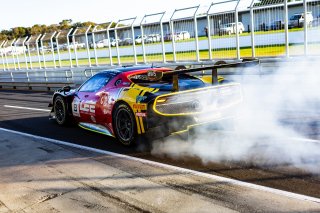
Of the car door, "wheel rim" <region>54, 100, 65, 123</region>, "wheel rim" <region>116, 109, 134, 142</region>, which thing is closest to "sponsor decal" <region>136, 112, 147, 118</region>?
"wheel rim" <region>116, 109, 134, 142</region>

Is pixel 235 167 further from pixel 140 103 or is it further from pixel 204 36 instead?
pixel 204 36

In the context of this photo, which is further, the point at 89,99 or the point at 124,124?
the point at 89,99

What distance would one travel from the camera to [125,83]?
22.0 feet

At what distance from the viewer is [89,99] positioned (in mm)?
7590

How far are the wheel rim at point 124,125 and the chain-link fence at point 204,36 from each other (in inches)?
293

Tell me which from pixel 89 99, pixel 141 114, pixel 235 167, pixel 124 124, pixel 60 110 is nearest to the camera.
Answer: pixel 235 167

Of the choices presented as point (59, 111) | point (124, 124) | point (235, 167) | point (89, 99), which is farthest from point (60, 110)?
point (235, 167)

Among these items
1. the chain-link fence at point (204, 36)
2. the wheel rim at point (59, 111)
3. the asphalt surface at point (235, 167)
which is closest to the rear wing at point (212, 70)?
the asphalt surface at point (235, 167)

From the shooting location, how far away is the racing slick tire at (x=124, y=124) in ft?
20.6

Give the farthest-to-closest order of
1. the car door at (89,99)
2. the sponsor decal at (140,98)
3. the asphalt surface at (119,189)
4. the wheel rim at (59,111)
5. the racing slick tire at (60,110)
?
the wheel rim at (59,111), the racing slick tire at (60,110), the car door at (89,99), the sponsor decal at (140,98), the asphalt surface at (119,189)

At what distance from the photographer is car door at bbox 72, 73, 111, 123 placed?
7.41 meters

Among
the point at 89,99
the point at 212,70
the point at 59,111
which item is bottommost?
the point at 59,111

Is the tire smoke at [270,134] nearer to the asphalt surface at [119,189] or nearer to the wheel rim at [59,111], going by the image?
the asphalt surface at [119,189]

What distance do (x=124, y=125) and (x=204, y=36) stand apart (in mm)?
8644
